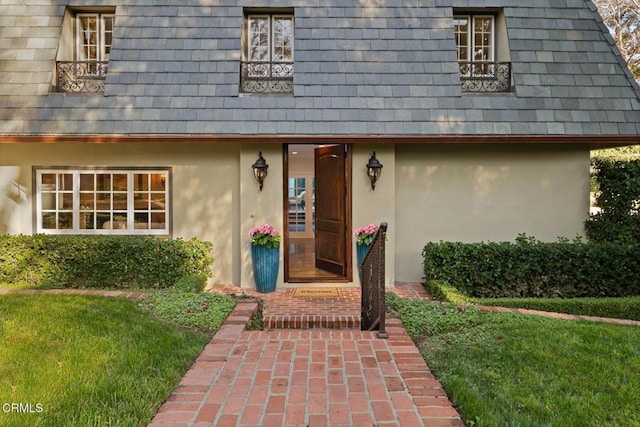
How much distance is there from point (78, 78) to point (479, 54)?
759 cm

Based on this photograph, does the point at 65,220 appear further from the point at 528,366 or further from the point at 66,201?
the point at 528,366

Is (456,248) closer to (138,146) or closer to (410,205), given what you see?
(410,205)

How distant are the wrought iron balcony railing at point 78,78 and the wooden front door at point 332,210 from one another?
4.27 metres

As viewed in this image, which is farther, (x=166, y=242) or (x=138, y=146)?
(x=138, y=146)

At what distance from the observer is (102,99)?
755 centimetres

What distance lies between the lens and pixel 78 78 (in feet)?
26.1

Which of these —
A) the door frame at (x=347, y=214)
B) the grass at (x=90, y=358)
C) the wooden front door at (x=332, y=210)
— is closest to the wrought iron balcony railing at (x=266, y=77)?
the door frame at (x=347, y=214)

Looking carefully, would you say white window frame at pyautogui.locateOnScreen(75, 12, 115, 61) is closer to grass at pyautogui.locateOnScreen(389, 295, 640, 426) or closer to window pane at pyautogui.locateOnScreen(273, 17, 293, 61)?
window pane at pyautogui.locateOnScreen(273, 17, 293, 61)

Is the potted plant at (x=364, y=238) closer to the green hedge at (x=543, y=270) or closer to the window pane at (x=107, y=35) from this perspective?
the green hedge at (x=543, y=270)

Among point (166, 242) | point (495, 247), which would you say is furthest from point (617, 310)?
point (166, 242)

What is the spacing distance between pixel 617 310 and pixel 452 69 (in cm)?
467

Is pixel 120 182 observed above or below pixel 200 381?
above

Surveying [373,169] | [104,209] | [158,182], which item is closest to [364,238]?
[373,169]

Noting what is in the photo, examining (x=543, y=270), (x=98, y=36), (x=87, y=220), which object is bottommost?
(x=543, y=270)
